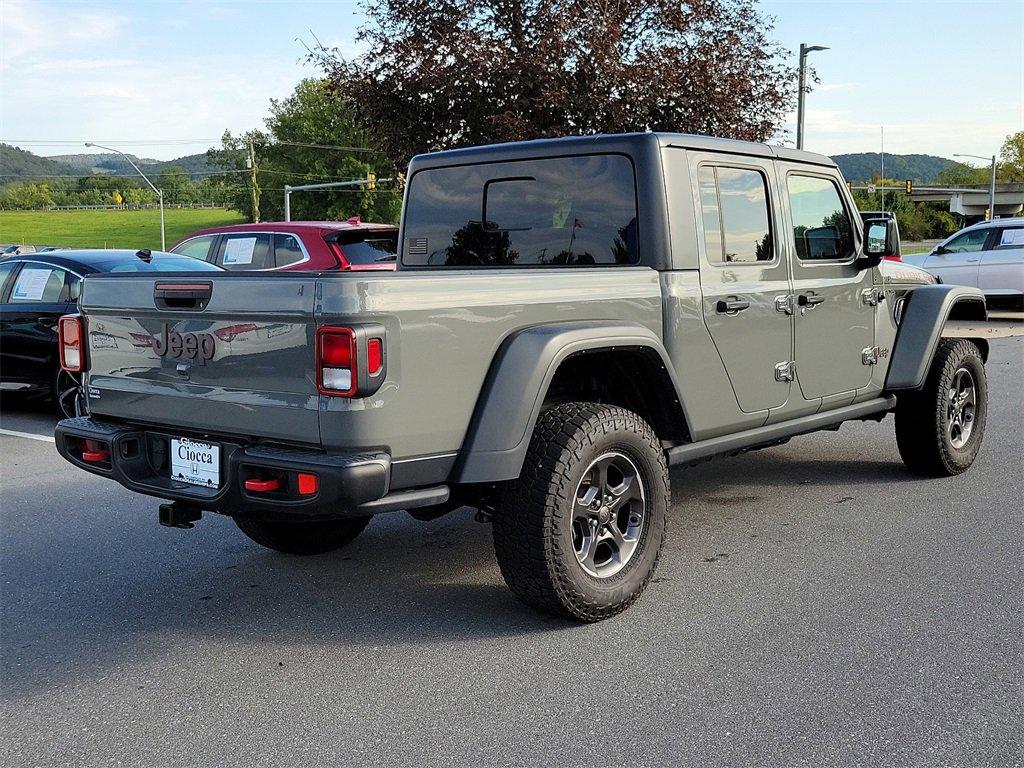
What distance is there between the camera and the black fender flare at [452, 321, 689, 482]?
146 inches

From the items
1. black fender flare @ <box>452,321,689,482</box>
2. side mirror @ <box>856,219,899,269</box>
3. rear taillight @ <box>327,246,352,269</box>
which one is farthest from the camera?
rear taillight @ <box>327,246,352,269</box>

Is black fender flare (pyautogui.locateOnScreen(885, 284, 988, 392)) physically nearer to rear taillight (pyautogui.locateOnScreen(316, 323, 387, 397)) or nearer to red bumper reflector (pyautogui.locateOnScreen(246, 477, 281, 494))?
rear taillight (pyautogui.locateOnScreen(316, 323, 387, 397))

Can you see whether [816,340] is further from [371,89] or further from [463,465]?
[371,89]

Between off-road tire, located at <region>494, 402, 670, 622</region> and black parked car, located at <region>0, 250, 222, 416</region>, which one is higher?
black parked car, located at <region>0, 250, 222, 416</region>

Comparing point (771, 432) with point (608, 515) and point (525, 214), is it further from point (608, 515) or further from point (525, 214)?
point (525, 214)

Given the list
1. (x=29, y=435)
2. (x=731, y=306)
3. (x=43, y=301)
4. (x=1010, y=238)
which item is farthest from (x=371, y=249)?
(x=1010, y=238)

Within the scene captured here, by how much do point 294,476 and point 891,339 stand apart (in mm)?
3954

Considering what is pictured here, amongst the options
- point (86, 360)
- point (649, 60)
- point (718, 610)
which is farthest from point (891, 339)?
point (649, 60)

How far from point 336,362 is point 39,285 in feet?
22.7

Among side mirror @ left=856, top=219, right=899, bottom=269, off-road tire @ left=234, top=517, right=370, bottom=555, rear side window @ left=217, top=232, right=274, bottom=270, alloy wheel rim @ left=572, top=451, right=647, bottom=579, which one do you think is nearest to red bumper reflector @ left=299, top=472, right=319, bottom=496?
alloy wheel rim @ left=572, top=451, right=647, bottom=579

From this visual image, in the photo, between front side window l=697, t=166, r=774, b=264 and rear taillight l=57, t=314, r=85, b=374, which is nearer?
rear taillight l=57, t=314, r=85, b=374

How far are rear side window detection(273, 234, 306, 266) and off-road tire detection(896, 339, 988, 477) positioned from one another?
587 cm

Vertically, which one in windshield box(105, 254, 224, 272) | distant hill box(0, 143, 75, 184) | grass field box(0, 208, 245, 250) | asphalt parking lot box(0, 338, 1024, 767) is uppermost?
distant hill box(0, 143, 75, 184)

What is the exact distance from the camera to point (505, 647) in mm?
3807
